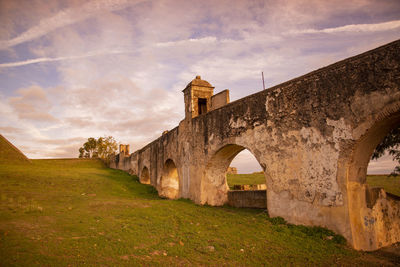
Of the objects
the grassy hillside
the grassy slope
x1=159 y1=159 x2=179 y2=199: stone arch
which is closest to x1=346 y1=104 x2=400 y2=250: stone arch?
the grassy slope

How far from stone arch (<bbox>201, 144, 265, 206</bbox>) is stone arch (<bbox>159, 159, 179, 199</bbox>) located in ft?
15.6

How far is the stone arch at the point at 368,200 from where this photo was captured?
532 cm

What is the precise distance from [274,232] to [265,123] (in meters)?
3.07

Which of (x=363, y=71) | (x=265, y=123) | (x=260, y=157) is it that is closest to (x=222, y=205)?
(x=260, y=157)

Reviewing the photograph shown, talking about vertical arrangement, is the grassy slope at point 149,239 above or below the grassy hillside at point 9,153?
below

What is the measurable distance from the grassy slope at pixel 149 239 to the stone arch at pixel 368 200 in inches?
25.6

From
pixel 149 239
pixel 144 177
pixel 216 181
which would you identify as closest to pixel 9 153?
pixel 144 177

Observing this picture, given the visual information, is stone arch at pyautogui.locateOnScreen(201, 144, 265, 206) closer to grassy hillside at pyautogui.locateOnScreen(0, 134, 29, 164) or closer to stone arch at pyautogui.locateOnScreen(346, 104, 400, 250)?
stone arch at pyautogui.locateOnScreen(346, 104, 400, 250)

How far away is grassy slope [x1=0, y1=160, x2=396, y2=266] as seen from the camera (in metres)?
4.45

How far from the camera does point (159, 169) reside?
51.3ft

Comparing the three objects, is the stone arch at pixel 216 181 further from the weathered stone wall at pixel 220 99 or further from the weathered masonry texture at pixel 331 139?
the weathered stone wall at pixel 220 99

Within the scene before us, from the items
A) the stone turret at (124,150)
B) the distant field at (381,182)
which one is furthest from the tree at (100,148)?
the distant field at (381,182)

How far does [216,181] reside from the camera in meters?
10.7

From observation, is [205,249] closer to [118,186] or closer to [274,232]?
[274,232]
